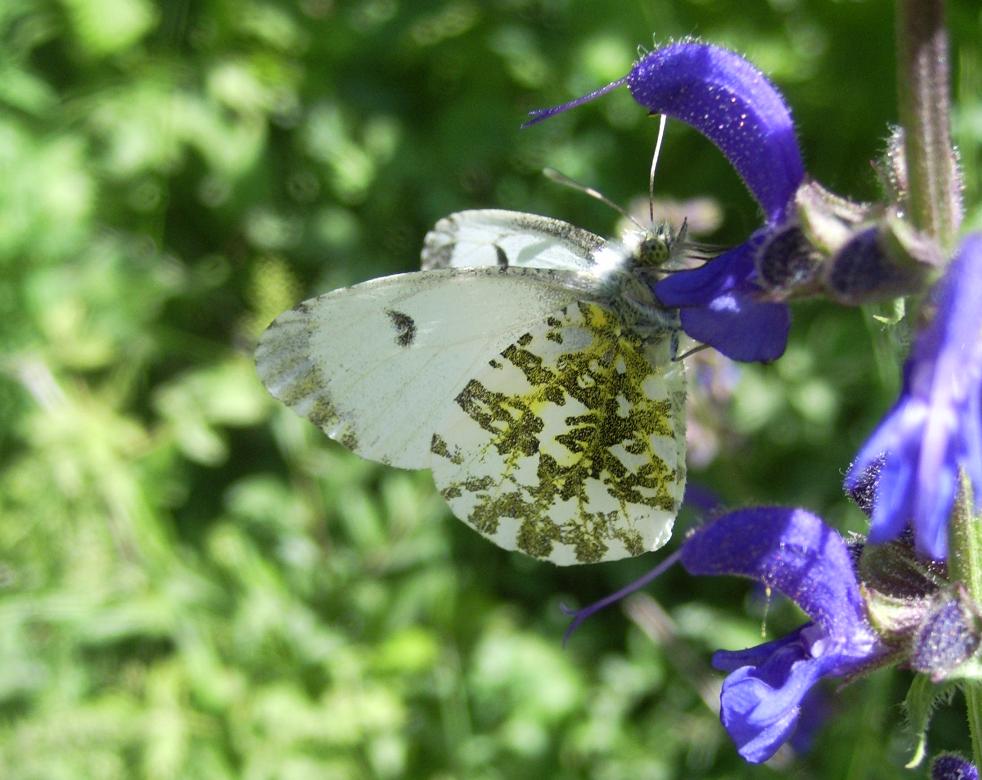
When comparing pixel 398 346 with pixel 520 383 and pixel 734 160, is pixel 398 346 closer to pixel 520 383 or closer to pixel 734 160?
pixel 520 383

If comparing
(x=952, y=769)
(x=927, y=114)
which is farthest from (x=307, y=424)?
(x=927, y=114)

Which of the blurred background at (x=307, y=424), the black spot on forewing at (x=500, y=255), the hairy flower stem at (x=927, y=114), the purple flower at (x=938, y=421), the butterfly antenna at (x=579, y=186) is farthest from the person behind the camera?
Answer: the blurred background at (x=307, y=424)

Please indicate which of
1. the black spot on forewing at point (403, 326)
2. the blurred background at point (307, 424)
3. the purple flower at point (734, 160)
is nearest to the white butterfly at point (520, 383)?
the black spot on forewing at point (403, 326)

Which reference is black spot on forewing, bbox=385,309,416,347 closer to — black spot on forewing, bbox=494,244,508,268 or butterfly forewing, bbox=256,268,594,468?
butterfly forewing, bbox=256,268,594,468

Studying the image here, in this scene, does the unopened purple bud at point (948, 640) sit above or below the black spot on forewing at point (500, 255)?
below

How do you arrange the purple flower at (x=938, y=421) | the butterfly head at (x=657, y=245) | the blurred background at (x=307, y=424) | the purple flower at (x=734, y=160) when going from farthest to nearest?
1. the blurred background at (x=307, y=424)
2. the butterfly head at (x=657, y=245)
3. the purple flower at (x=734, y=160)
4. the purple flower at (x=938, y=421)

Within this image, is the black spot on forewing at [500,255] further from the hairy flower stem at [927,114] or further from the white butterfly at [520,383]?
the hairy flower stem at [927,114]
